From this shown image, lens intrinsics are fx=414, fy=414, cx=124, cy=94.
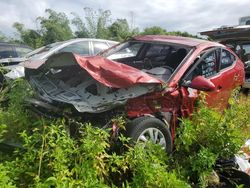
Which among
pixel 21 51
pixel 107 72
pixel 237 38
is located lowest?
pixel 21 51

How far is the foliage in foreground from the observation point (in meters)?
3.87

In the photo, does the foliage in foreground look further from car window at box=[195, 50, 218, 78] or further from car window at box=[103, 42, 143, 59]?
car window at box=[103, 42, 143, 59]

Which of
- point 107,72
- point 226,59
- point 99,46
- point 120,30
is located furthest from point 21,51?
point 120,30

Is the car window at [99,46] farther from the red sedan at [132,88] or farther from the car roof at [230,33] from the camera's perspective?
the red sedan at [132,88]

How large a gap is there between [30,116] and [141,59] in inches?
99.5

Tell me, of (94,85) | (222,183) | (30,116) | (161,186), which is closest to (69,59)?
(94,85)

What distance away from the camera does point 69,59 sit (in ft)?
16.5

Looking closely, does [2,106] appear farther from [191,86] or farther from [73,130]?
[191,86]

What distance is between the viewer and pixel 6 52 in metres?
11.1

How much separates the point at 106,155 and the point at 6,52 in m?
7.77

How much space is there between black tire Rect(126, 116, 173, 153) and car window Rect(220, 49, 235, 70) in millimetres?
2423

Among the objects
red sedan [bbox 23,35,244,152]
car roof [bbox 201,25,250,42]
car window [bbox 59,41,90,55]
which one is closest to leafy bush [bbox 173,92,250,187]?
red sedan [bbox 23,35,244,152]

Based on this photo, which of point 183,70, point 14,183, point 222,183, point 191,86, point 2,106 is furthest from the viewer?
point 2,106

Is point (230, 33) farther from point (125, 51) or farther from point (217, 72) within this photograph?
point (125, 51)
